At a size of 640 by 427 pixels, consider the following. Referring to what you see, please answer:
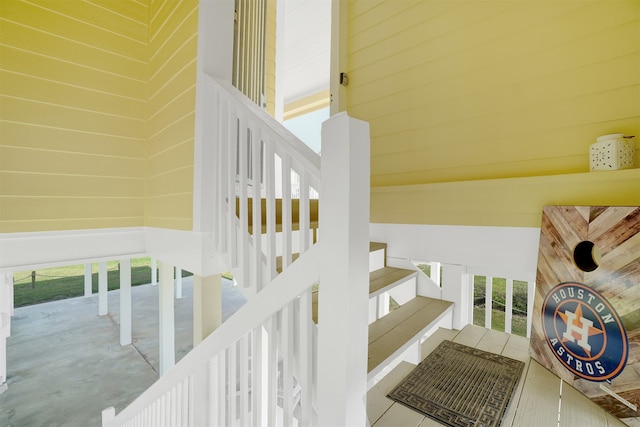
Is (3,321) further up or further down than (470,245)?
further down

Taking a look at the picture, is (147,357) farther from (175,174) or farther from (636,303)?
(636,303)

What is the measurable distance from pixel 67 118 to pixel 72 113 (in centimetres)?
5

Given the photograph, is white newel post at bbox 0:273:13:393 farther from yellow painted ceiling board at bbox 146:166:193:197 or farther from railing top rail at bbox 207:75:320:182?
railing top rail at bbox 207:75:320:182

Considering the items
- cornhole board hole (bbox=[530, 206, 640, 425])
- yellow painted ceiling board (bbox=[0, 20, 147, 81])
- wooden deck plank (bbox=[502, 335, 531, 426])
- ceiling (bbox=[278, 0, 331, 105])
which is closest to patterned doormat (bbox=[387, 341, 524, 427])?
wooden deck plank (bbox=[502, 335, 531, 426])

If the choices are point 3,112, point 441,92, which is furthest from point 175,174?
point 441,92

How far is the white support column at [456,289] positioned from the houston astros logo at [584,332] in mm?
450

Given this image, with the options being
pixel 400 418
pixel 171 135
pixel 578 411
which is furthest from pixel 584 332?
pixel 171 135

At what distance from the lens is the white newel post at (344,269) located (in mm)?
850

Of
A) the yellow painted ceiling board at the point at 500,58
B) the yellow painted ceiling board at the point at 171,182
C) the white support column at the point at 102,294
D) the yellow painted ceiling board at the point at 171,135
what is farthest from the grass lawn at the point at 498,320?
the white support column at the point at 102,294

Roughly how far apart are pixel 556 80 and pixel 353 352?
170 cm

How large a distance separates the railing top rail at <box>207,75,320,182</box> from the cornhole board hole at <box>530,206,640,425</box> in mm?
1257

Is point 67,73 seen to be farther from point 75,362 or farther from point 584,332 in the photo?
point 75,362

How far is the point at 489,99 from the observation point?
1.77 meters

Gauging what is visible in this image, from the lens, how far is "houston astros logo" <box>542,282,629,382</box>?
1231 millimetres
